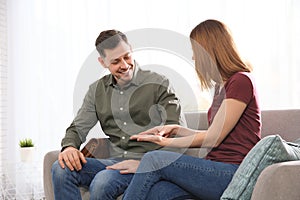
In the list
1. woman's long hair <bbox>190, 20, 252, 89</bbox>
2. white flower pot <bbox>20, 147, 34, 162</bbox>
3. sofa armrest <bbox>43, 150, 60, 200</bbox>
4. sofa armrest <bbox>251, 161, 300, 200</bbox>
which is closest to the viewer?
sofa armrest <bbox>251, 161, 300, 200</bbox>

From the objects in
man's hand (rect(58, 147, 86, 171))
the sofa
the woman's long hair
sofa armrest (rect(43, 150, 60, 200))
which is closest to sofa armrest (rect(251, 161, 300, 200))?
the sofa

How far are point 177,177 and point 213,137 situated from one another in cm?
24

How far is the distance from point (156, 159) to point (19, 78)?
2780 millimetres

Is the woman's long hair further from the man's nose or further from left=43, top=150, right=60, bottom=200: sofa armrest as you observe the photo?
left=43, top=150, right=60, bottom=200: sofa armrest

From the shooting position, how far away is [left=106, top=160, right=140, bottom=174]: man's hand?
6.79 ft

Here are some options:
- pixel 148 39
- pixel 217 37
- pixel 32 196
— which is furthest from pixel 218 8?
pixel 32 196

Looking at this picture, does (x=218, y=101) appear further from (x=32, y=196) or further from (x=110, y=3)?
(x=32, y=196)

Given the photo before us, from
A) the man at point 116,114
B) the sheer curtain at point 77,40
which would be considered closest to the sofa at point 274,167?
the man at point 116,114

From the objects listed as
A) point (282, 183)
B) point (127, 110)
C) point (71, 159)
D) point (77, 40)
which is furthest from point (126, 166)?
point (77, 40)

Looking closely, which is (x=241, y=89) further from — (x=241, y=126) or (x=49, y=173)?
(x=49, y=173)

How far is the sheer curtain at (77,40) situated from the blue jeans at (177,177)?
5.84ft

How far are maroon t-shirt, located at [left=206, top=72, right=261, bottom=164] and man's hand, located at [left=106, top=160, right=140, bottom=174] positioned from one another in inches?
14.5

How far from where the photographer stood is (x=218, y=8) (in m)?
3.60

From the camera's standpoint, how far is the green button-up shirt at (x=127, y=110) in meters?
2.32
